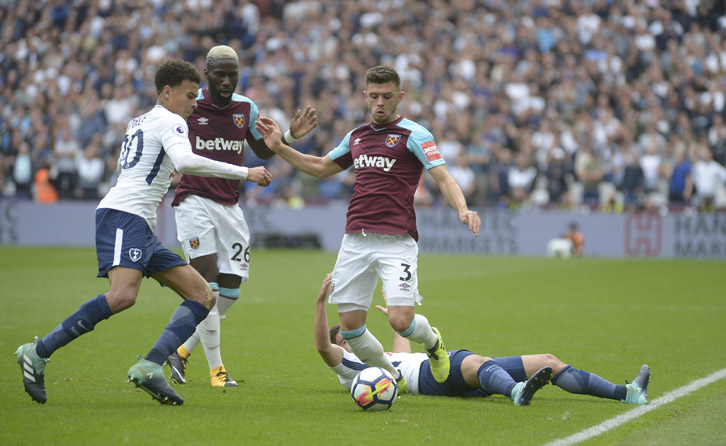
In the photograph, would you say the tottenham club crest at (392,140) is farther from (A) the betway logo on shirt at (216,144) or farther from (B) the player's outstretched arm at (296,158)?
(A) the betway logo on shirt at (216,144)

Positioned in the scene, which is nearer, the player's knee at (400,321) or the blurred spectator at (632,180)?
the player's knee at (400,321)

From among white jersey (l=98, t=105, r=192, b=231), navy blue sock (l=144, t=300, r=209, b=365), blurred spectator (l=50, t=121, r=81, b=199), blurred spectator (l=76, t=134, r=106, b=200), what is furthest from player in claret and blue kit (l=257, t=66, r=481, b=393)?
blurred spectator (l=50, t=121, r=81, b=199)

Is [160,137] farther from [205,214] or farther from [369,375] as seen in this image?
[369,375]

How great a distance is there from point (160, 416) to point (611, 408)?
3.05 m

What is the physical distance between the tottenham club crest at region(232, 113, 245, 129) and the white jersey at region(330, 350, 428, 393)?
2.20 meters

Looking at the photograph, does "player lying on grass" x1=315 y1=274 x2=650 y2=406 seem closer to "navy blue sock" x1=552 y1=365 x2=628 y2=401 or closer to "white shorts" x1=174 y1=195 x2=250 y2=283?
"navy blue sock" x1=552 y1=365 x2=628 y2=401

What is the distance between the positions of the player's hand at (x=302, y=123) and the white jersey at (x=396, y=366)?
1778 mm

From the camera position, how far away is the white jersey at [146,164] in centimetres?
645

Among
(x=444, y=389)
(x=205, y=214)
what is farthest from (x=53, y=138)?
(x=444, y=389)

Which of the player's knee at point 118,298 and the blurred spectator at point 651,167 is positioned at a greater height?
the blurred spectator at point 651,167

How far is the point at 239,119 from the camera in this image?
7.93 meters

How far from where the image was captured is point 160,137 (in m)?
6.47

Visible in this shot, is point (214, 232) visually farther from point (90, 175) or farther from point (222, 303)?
point (90, 175)

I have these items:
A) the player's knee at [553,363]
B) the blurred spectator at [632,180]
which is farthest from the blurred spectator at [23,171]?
the player's knee at [553,363]
